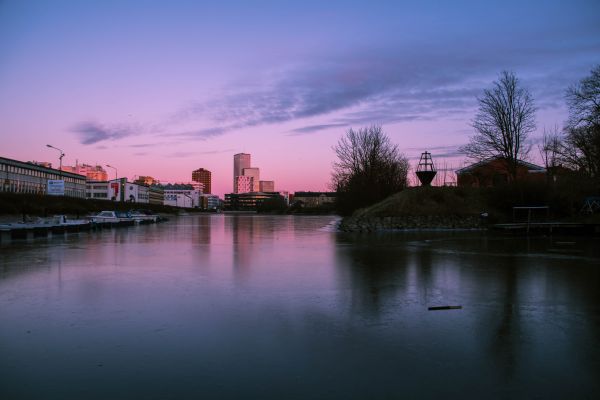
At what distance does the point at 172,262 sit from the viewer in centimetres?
1659

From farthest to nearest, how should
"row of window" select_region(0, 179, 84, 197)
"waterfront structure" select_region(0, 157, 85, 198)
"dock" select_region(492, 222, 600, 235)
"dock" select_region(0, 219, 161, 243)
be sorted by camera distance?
1. "waterfront structure" select_region(0, 157, 85, 198)
2. "row of window" select_region(0, 179, 84, 197)
3. "dock" select_region(492, 222, 600, 235)
4. "dock" select_region(0, 219, 161, 243)

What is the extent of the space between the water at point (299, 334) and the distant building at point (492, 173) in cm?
3683

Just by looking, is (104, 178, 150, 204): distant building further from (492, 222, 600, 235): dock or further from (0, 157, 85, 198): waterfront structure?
(492, 222, 600, 235): dock

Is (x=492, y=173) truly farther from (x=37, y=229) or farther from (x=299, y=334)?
(x=299, y=334)

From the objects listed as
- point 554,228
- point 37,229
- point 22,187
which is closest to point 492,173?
point 554,228

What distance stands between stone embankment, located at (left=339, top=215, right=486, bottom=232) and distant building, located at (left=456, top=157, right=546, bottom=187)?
21.6ft

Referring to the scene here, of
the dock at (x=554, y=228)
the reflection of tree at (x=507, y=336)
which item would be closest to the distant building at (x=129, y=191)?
the dock at (x=554, y=228)

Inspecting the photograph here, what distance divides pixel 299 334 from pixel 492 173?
164 ft

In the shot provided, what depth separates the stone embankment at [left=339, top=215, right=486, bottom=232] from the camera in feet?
136

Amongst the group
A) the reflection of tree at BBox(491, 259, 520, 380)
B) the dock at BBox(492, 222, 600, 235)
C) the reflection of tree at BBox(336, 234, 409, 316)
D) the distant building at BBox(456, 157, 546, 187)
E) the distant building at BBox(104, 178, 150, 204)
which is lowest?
the reflection of tree at BBox(491, 259, 520, 380)


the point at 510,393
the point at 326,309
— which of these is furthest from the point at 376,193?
the point at 510,393

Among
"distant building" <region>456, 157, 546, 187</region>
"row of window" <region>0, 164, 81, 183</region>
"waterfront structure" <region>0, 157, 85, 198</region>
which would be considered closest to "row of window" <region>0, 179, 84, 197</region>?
"waterfront structure" <region>0, 157, 85, 198</region>

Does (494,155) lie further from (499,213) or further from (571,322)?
(571,322)

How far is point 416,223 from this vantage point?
4222cm
